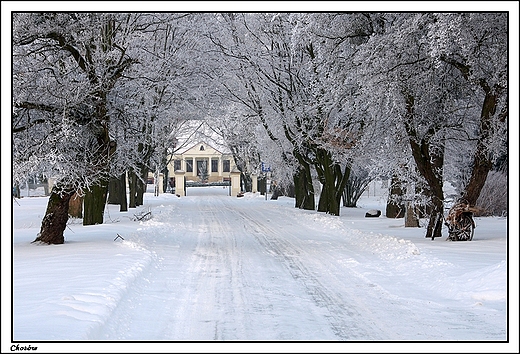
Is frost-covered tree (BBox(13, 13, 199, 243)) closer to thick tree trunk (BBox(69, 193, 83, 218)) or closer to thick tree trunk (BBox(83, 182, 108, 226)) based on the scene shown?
thick tree trunk (BBox(83, 182, 108, 226))

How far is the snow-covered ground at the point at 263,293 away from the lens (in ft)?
22.2

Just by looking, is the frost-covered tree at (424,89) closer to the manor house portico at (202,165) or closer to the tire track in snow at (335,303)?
the tire track in snow at (335,303)

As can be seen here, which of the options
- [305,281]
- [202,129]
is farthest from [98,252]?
[202,129]

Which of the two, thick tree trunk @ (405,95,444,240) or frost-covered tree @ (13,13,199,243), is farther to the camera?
thick tree trunk @ (405,95,444,240)

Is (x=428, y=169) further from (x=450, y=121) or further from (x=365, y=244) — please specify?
(x=365, y=244)

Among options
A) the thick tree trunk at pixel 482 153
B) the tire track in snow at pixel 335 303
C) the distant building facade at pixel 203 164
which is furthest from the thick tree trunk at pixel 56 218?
the distant building facade at pixel 203 164

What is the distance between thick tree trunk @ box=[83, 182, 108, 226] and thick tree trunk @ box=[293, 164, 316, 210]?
43.8ft

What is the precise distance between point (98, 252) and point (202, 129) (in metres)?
48.0

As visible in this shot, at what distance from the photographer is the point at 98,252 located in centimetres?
1345

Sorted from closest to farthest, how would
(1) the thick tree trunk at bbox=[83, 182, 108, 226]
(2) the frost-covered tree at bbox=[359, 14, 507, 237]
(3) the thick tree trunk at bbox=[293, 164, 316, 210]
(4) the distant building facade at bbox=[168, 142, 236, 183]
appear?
(2) the frost-covered tree at bbox=[359, 14, 507, 237]
(1) the thick tree trunk at bbox=[83, 182, 108, 226]
(3) the thick tree trunk at bbox=[293, 164, 316, 210]
(4) the distant building facade at bbox=[168, 142, 236, 183]

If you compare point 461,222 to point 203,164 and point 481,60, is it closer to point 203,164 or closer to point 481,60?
point 481,60

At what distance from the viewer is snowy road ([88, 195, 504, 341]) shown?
7.00 m

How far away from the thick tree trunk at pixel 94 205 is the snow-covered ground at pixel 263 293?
19.0 ft

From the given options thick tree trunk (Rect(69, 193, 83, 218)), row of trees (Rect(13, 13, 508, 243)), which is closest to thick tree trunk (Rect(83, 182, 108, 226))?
row of trees (Rect(13, 13, 508, 243))
